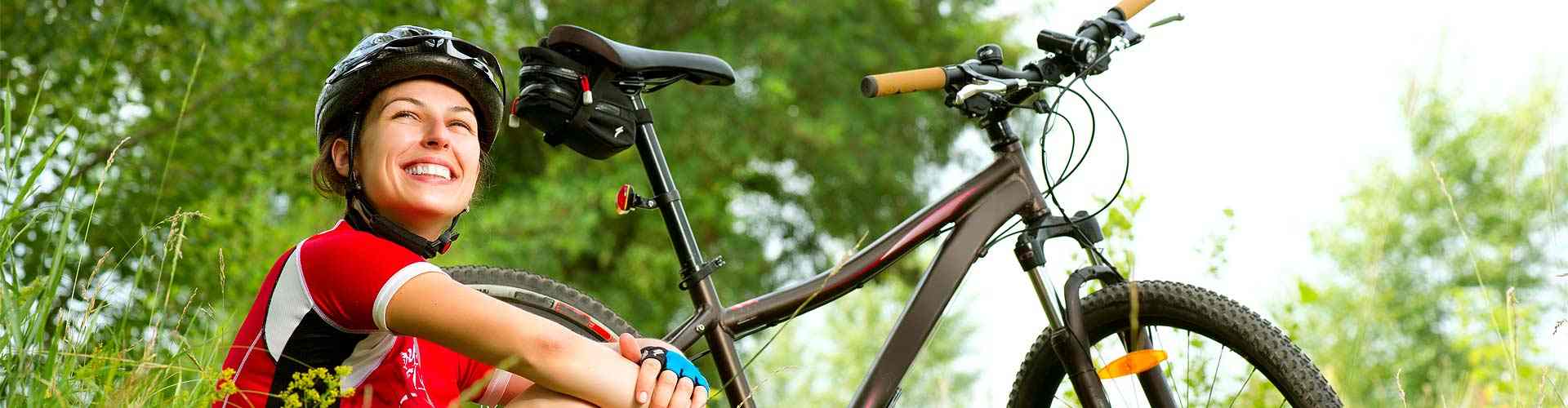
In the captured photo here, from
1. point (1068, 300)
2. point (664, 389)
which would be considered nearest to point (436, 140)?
point (664, 389)

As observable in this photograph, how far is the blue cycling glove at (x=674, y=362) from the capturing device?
1.74 metres

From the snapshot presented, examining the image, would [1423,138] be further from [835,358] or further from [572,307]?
[572,307]

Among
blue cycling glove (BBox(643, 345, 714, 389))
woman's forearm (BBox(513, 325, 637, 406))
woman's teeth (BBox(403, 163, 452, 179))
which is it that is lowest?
→ woman's forearm (BBox(513, 325, 637, 406))

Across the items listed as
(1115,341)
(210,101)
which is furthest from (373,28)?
(1115,341)

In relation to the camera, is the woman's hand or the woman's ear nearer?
the woman's hand

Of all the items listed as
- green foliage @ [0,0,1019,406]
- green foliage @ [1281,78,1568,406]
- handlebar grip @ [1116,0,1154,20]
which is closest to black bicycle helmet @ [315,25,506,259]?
green foliage @ [0,0,1019,406]

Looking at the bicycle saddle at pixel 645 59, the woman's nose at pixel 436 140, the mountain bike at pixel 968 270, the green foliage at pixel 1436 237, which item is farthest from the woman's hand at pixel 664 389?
the green foliage at pixel 1436 237

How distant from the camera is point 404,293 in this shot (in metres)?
1.62

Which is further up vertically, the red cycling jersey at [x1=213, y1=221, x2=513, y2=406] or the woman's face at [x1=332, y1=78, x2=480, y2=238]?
the woman's face at [x1=332, y1=78, x2=480, y2=238]

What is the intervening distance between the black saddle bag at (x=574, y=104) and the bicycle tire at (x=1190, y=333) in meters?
0.90

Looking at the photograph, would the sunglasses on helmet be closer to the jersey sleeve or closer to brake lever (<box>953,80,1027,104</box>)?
the jersey sleeve

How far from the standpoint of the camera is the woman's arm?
1607 mm

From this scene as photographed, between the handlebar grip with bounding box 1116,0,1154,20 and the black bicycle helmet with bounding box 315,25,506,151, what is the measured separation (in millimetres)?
1301

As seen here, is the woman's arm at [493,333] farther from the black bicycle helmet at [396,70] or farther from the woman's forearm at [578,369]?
the black bicycle helmet at [396,70]
